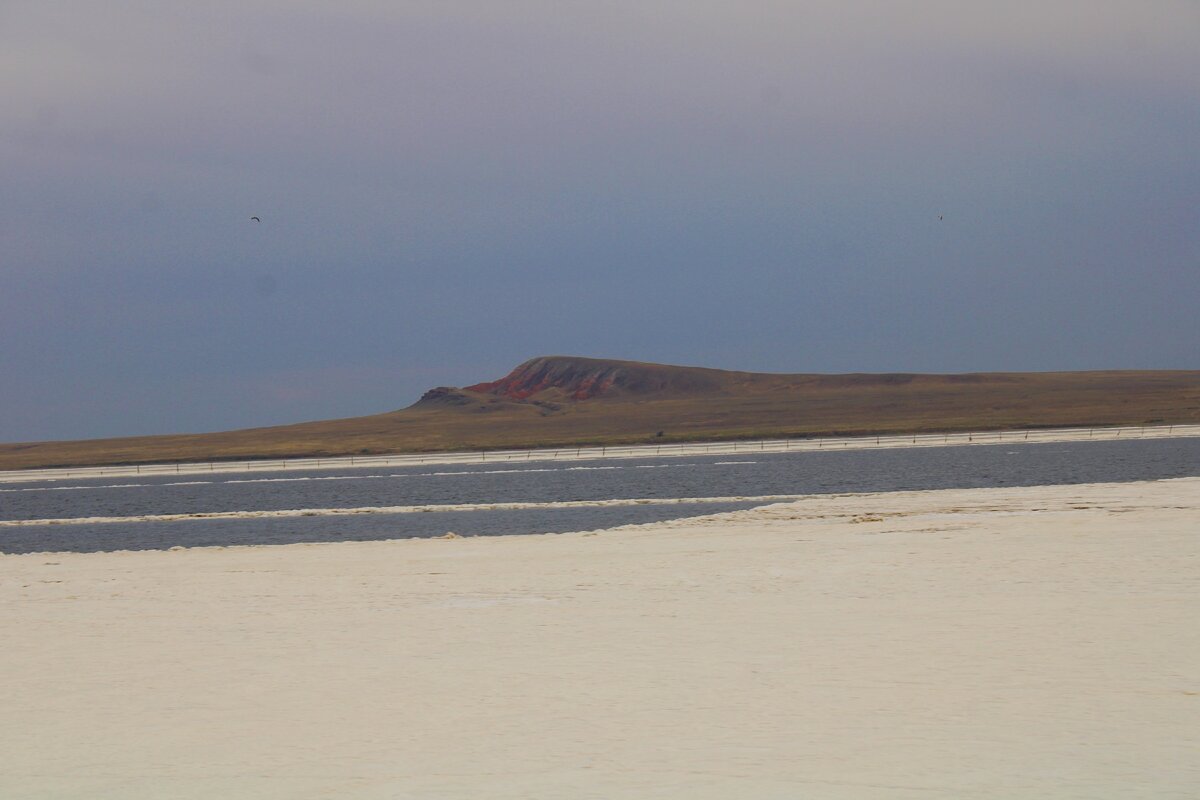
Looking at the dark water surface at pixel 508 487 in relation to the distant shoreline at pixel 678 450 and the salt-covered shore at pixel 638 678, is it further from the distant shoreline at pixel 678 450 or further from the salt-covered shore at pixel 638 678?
the salt-covered shore at pixel 638 678

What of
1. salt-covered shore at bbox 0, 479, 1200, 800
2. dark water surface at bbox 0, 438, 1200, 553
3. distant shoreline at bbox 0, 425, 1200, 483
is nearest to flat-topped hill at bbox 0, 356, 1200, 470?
distant shoreline at bbox 0, 425, 1200, 483

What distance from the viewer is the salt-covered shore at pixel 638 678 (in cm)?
878

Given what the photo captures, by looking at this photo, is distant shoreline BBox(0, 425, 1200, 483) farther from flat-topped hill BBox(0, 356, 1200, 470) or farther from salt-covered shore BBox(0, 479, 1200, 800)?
salt-covered shore BBox(0, 479, 1200, 800)

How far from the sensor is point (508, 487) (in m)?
60.8

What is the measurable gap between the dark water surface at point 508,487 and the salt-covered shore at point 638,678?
14786mm

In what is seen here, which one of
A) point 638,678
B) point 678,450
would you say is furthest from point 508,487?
point 638,678

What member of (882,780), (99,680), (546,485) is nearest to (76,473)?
(546,485)

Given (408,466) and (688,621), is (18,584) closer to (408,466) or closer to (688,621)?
(688,621)

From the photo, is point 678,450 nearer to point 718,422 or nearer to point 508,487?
point 508,487

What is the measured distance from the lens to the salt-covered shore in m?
8.78

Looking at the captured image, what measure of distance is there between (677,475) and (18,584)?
45265 millimetres

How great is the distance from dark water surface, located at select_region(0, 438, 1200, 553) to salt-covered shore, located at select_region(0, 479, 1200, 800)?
48.5ft

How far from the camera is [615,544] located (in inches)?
1040

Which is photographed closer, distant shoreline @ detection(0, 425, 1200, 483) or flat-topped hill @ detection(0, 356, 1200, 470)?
distant shoreline @ detection(0, 425, 1200, 483)
